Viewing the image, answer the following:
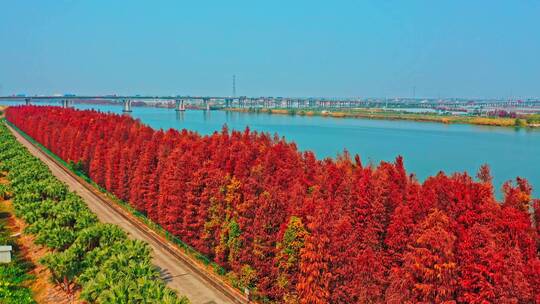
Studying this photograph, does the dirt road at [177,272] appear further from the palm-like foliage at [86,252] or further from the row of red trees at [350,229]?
the palm-like foliage at [86,252]

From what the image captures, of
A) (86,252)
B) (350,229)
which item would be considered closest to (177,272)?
(86,252)

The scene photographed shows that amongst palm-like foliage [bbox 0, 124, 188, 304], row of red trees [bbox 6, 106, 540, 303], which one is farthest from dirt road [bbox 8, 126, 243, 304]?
palm-like foliage [bbox 0, 124, 188, 304]

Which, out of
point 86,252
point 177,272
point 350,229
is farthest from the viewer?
point 177,272

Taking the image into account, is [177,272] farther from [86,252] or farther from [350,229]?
[350,229]

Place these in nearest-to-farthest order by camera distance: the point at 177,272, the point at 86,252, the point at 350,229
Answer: the point at 350,229 → the point at 86,252 → the point at 177,272

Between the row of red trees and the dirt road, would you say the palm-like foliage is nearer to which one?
the dirt road

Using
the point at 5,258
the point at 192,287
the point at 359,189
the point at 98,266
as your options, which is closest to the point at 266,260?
the point at 192,287

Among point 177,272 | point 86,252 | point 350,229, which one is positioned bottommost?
point 177,272

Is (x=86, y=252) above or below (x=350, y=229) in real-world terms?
below

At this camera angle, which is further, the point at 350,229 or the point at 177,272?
the point at 177,272
